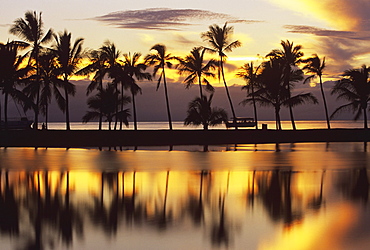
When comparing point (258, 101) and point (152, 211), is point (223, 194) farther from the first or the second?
point (258, 101)

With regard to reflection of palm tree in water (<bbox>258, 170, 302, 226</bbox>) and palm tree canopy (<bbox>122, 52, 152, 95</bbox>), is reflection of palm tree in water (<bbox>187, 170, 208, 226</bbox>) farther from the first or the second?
palm tree canopy (<bbox>122, 52, 152, 95</bbox>)

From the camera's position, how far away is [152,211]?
388 inches

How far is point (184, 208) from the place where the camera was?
1023 cm

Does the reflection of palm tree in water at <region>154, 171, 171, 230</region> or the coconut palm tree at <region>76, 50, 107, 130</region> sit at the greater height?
the coconut palm tree at <region>76, 50, 107, 130</region>

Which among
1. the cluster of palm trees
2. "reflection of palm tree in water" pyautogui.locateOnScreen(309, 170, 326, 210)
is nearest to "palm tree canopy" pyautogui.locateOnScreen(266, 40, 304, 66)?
the cluster of palm trees

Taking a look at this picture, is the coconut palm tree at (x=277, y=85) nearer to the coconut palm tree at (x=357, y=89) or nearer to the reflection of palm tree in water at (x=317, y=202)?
the coconut palm tree at (x=357, y=89)

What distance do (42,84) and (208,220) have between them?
133 ft

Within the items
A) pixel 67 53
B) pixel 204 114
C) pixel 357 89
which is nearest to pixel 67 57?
pixel 67 53

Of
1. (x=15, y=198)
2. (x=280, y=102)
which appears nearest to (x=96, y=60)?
(x=280, y=102)

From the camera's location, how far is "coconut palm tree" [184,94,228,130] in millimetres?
44906

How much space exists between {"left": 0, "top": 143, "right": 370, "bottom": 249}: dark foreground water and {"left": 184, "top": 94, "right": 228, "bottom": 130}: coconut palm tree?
26.9 m

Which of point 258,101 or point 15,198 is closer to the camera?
point 15,198

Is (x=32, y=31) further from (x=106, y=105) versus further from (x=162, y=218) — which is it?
(x=162, y=218)

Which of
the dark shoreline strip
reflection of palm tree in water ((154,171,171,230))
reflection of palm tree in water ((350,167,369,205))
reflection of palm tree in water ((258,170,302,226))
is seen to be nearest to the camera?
reflection of palm tree in water ((154,171,171,230))
